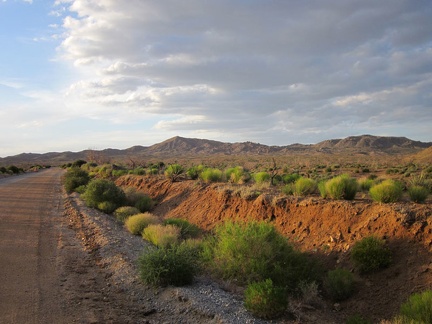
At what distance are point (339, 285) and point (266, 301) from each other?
2.95m

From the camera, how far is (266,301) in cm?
781

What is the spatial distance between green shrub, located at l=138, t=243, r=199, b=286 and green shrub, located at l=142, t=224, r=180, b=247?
2.64m

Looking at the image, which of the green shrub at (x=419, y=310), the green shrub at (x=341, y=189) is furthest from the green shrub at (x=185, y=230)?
the green shrub at (x=419, y=310)

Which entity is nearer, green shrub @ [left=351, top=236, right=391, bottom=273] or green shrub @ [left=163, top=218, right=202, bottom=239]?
green shrub @ [left=351, top=236, right=391, bottom=273]

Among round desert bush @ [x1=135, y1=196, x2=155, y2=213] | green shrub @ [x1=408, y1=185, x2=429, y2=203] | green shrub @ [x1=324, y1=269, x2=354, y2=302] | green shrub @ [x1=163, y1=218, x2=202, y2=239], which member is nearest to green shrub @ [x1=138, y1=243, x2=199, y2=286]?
green shrub @ [x1=324, y1=269, x2=354, y2=302]

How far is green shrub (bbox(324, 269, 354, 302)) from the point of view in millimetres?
9789

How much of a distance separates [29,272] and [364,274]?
29.3 ft

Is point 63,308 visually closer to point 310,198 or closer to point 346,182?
point 310,198

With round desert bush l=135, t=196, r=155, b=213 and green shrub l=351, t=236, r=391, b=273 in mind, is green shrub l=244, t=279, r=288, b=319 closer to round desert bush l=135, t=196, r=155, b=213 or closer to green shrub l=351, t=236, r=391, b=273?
green shrub l=351, t=236, r=391, b=273

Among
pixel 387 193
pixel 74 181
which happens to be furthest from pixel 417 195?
pixel 74 181

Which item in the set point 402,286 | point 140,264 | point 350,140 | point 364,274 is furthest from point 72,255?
point 350,140

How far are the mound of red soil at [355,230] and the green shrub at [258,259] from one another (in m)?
1.33

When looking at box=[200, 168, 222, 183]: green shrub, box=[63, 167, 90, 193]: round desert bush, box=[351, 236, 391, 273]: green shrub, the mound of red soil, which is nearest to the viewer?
the mound of red soil

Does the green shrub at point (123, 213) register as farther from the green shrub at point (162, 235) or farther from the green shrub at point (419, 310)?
the green shrub at point (419, 310)
